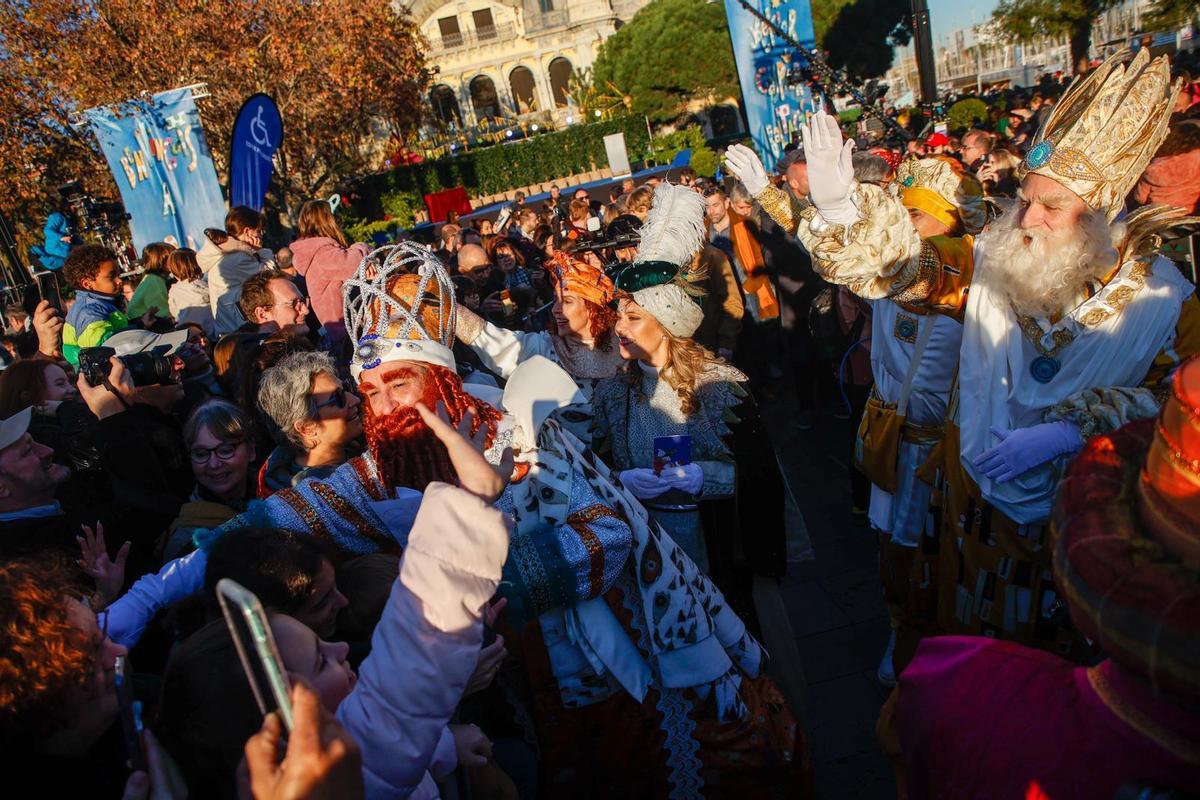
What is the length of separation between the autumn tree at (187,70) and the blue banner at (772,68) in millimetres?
11534

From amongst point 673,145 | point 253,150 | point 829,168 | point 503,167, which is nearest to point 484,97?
point 503,167

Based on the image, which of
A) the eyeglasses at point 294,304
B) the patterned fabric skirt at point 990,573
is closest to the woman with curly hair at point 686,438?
the patterned fabric skirt at point 990,573

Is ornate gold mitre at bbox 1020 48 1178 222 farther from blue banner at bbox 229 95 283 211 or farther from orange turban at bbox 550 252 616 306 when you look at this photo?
blue banner at bbox 229 95 283 211

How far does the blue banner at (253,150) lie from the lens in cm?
980

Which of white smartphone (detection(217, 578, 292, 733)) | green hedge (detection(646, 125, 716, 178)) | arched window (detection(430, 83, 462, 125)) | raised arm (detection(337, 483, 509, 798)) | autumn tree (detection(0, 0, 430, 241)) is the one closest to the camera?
white smartphone (detection(217, 578, 292, 733))

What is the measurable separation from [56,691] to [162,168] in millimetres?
11287

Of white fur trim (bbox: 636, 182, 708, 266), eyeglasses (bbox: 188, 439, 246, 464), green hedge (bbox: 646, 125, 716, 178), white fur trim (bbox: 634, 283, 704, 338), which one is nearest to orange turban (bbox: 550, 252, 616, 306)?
white fur trim (bbox: 636, 182, 708, 266)

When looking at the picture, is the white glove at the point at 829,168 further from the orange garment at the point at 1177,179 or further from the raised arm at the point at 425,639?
the orange garment at the point at 1177,179

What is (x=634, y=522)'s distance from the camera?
226 centimetres

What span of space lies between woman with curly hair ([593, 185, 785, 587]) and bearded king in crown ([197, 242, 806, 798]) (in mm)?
445

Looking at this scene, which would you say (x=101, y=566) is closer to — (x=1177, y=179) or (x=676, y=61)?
(x=1177, y=179)

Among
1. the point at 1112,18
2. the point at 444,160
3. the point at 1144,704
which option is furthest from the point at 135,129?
the point at 1112,18

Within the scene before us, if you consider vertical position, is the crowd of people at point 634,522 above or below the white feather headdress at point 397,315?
below

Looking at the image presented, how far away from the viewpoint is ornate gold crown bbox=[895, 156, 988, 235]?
3287 mm
